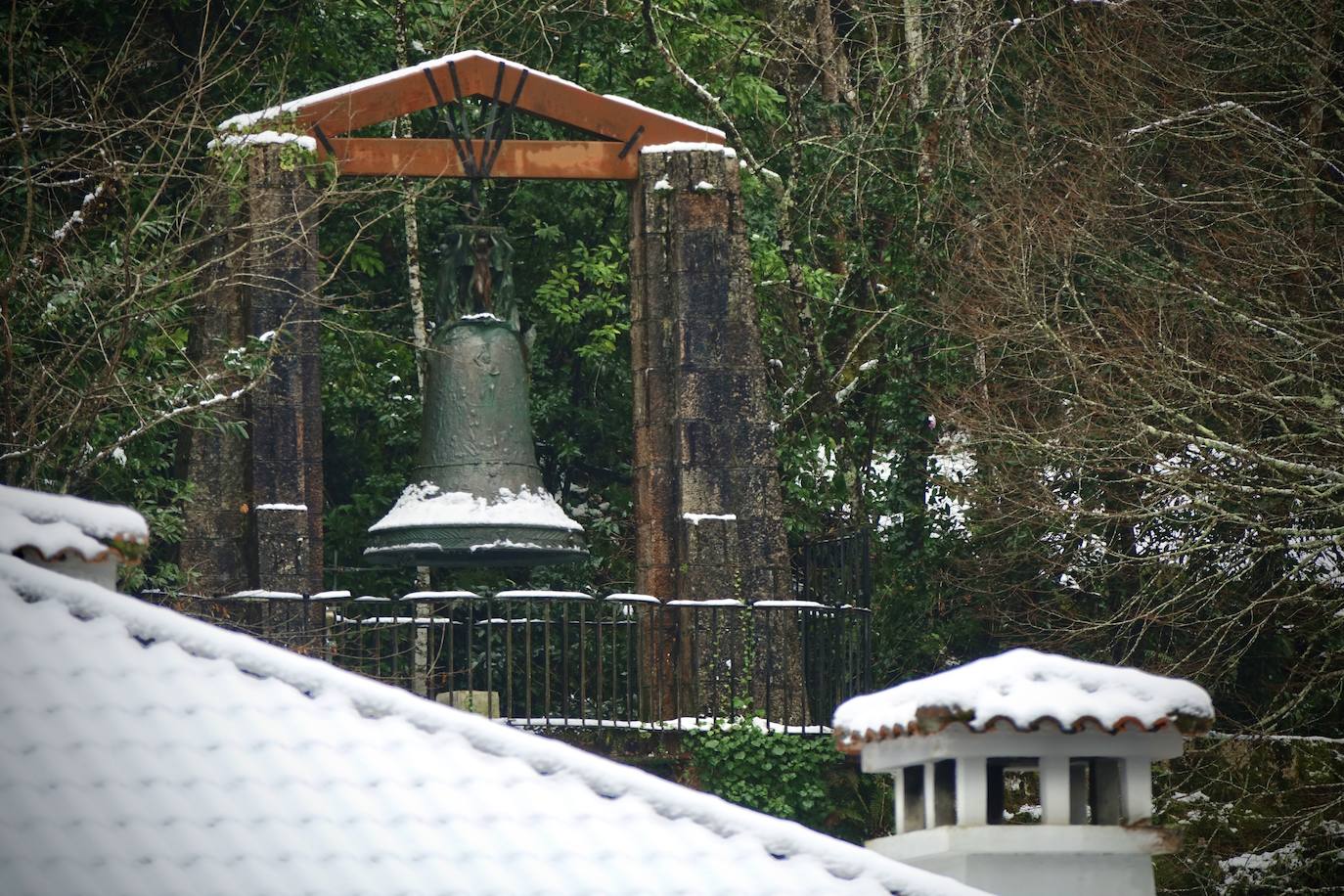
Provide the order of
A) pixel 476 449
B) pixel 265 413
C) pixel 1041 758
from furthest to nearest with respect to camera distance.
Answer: pixel 265 413 → pixel 476 449 → pixel 1041 758

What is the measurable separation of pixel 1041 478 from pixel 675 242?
4.33 meters

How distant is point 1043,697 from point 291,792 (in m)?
2.32

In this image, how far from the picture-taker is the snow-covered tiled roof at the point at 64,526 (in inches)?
248

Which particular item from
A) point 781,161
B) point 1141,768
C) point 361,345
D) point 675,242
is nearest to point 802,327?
point 781,161

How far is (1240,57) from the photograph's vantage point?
16.2 metres

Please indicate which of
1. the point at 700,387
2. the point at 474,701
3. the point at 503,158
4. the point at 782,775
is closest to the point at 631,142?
the point at 503,158

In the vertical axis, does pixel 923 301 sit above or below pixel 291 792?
above

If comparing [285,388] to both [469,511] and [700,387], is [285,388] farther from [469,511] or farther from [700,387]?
[700,387]

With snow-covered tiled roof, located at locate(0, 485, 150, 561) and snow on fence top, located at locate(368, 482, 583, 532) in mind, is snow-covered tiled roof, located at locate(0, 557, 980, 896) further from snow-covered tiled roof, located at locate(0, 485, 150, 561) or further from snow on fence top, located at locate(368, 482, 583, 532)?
snow on fence top, located at locate(368, 482, 583, 532)

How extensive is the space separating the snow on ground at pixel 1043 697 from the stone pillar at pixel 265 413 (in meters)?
6.08

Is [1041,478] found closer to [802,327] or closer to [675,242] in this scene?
[802,327]

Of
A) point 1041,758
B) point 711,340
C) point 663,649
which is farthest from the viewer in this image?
point 711,340

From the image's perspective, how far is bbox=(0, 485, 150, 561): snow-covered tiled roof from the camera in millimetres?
6305

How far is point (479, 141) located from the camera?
41.3 ft
